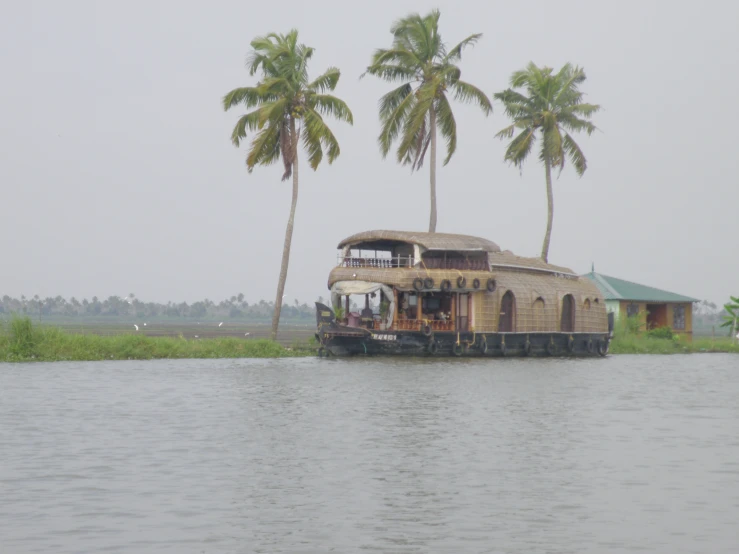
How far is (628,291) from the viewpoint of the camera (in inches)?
2237

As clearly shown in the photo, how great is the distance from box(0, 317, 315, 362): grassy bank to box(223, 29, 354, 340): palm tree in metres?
3.33

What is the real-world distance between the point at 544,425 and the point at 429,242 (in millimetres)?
20245

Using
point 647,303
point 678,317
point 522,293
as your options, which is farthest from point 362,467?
point 678,317

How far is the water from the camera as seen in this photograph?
10398mm

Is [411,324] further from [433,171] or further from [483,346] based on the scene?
[433,171]

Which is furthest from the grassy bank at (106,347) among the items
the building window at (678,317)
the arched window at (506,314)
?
the building window at (678,317)

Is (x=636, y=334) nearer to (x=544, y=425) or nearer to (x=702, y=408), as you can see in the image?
(x=702, y=408)

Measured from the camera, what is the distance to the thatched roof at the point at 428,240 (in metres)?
38.8

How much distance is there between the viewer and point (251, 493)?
12453 mm

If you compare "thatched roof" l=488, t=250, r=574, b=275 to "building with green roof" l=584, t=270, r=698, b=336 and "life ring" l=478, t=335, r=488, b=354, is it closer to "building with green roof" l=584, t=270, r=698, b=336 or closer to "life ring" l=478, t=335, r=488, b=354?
A: "life ring" l=478, t=335, r=488, b=354

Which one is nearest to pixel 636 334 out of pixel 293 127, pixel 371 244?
pixel 371 244

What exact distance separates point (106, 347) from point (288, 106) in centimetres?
1227

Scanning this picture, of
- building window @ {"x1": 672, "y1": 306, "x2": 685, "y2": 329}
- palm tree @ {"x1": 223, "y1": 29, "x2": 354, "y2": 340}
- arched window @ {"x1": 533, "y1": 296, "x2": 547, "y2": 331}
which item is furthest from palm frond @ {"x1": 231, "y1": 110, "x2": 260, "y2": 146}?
building window @ {"x1": 672, "y1": 306, "x2": 685, "y2": 329}

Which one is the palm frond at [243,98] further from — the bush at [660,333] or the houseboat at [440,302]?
the bush at [660,333]
